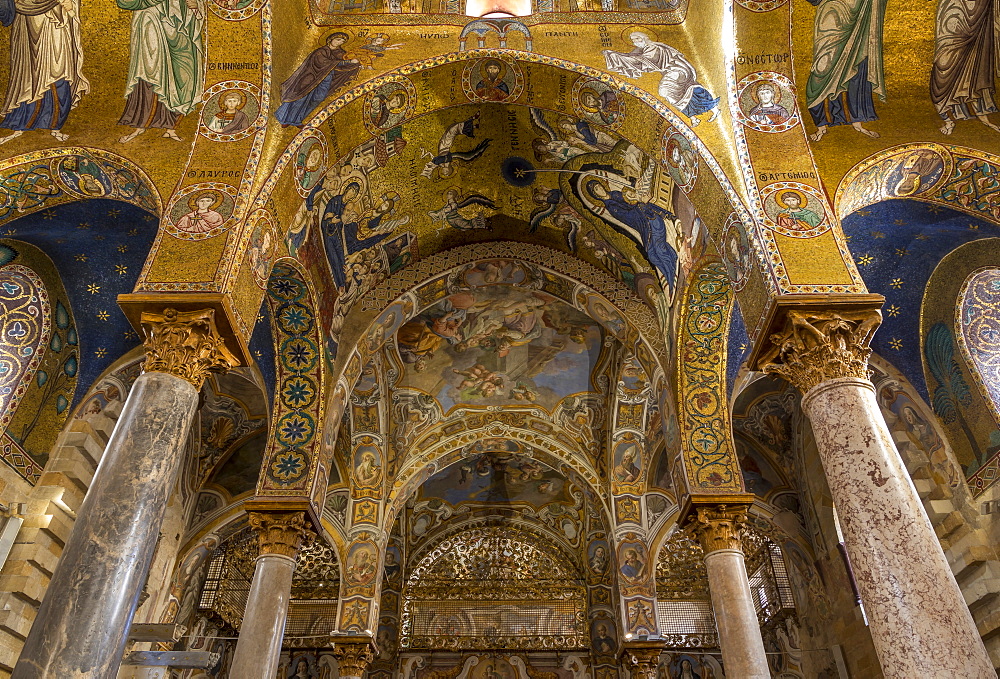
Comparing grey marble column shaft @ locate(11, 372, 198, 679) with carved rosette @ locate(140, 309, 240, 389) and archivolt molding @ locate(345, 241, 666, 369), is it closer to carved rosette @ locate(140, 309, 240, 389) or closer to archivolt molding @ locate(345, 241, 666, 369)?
carved rosette @ locate(140, 309, 240, 389)

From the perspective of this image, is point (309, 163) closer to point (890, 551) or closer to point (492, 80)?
point (492, 80)

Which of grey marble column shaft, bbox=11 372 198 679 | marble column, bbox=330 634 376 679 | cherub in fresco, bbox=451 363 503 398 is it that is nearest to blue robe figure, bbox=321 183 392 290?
cherub in fresco, bbox=451 363 503 398

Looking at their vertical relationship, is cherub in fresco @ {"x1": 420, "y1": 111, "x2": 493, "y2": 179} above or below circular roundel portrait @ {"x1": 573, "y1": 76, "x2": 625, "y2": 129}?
above

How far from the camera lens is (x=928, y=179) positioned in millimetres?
7480

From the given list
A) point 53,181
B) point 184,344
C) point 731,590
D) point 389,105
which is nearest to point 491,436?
point 731,590

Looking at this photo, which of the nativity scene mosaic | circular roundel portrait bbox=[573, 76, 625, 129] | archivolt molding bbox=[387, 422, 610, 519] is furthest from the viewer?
archivolt molding bbox=[387, 422, 610, 519]

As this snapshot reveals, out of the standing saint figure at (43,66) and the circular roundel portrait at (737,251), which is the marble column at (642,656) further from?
the standing saint figure at (43,66)

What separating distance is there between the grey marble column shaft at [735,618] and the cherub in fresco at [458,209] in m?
5.27

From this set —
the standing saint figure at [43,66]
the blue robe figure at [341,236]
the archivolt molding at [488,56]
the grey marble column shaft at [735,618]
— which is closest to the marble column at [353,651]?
the blue robe figure at [341,236]

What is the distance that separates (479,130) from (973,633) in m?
7.03

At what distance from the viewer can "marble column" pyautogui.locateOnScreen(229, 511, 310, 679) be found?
736 cm

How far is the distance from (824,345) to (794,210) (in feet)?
4.93

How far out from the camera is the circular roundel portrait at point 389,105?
26.2ft

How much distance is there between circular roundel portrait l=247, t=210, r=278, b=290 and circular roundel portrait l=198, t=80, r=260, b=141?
91 centimetres
